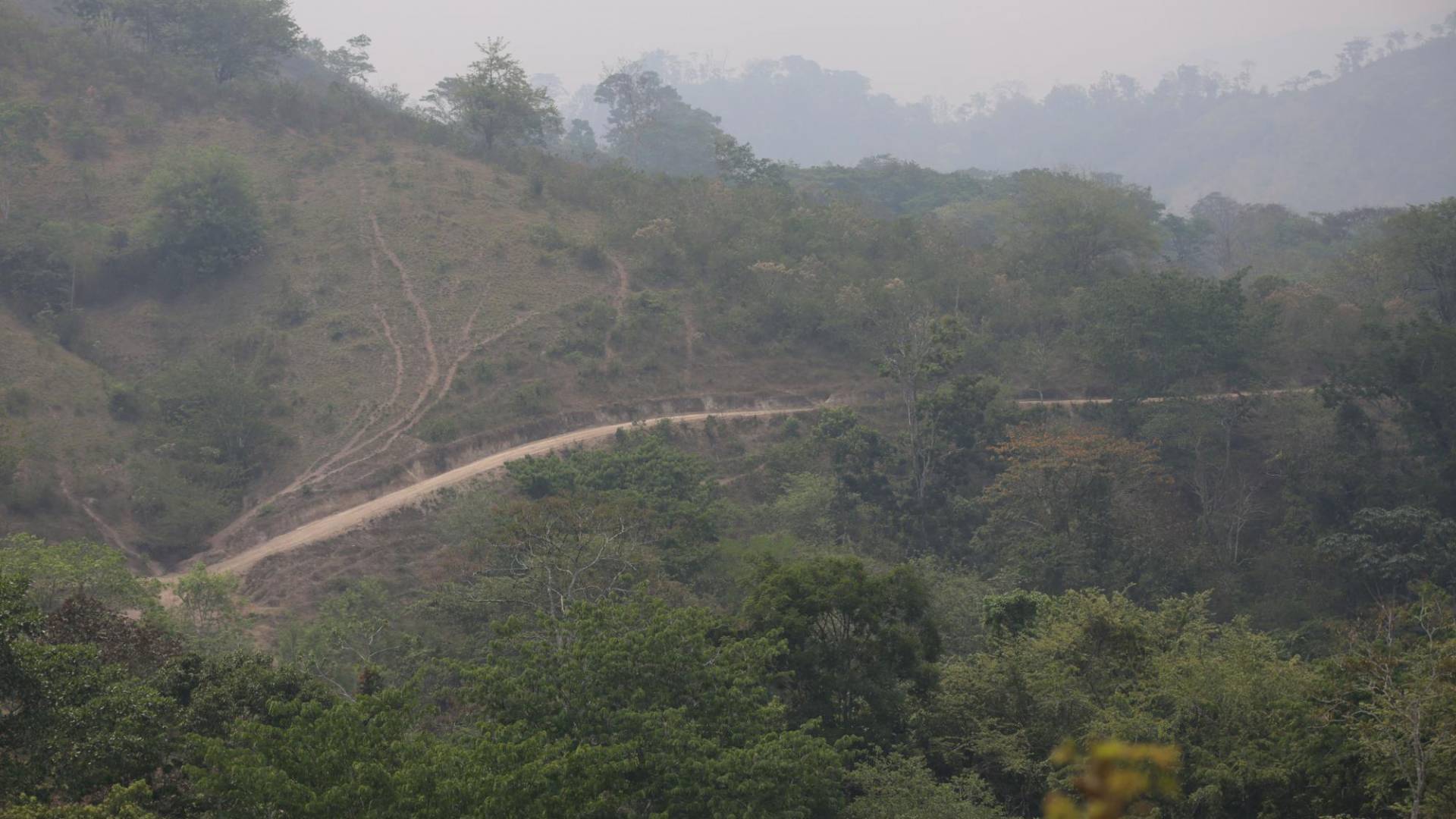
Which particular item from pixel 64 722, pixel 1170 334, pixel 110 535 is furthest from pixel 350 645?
pixel 1170 334

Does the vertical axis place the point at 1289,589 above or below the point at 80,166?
below

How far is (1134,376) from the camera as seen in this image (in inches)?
1449

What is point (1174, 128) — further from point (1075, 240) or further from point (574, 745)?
point (574, 745)

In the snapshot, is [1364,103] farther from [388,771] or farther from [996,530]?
[388,771]

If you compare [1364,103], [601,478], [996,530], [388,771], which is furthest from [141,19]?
[1364,103]

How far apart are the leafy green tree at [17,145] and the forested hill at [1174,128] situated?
118 meters

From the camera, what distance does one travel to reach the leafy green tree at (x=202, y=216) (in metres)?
38.1

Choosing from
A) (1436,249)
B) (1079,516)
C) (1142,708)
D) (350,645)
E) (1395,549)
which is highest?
(1436,249)

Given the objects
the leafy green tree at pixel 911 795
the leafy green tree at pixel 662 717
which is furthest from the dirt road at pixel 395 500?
the leafy green tree at pixel 911 795

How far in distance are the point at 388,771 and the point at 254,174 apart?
1589 inches

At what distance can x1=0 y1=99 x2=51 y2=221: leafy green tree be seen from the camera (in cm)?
3800

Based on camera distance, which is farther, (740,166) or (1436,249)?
(740,166)

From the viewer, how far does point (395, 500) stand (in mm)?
30781

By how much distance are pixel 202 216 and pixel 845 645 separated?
108 feet
